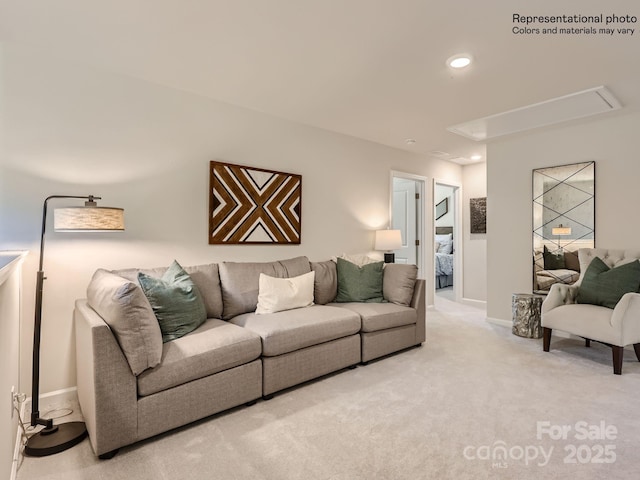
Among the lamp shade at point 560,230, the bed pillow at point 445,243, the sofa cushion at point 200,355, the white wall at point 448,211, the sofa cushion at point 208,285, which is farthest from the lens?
the white wall at point 448,211

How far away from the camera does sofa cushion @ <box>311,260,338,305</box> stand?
3529mm

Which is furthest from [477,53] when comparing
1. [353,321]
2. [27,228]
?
[27,228]

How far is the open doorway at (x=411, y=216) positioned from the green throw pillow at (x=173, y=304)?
3.60m

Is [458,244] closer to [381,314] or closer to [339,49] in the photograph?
[381,314]

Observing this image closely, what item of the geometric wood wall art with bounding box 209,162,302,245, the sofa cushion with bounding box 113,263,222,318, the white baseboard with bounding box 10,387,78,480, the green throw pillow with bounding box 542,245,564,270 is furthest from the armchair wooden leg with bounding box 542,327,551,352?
the white baseboard with bounding box 10,387,78,480

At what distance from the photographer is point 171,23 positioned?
213 cm

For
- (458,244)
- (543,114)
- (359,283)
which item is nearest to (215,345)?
(359,283)

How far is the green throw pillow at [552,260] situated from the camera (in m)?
4.06

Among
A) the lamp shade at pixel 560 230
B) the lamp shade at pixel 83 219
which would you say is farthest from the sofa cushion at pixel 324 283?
the lamp shade at pixel 560 230

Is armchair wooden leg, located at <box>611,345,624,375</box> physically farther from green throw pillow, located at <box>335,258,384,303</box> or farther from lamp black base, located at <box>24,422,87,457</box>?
lamp black base, located at <box>24,422,87,457</box>

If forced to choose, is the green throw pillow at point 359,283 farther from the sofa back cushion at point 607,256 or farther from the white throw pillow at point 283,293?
the sofa back cushion at point 607,256

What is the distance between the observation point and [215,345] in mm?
2217

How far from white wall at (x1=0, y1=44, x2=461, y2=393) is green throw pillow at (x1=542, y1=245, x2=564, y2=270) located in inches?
114

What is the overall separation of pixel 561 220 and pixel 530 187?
531 millimetres
